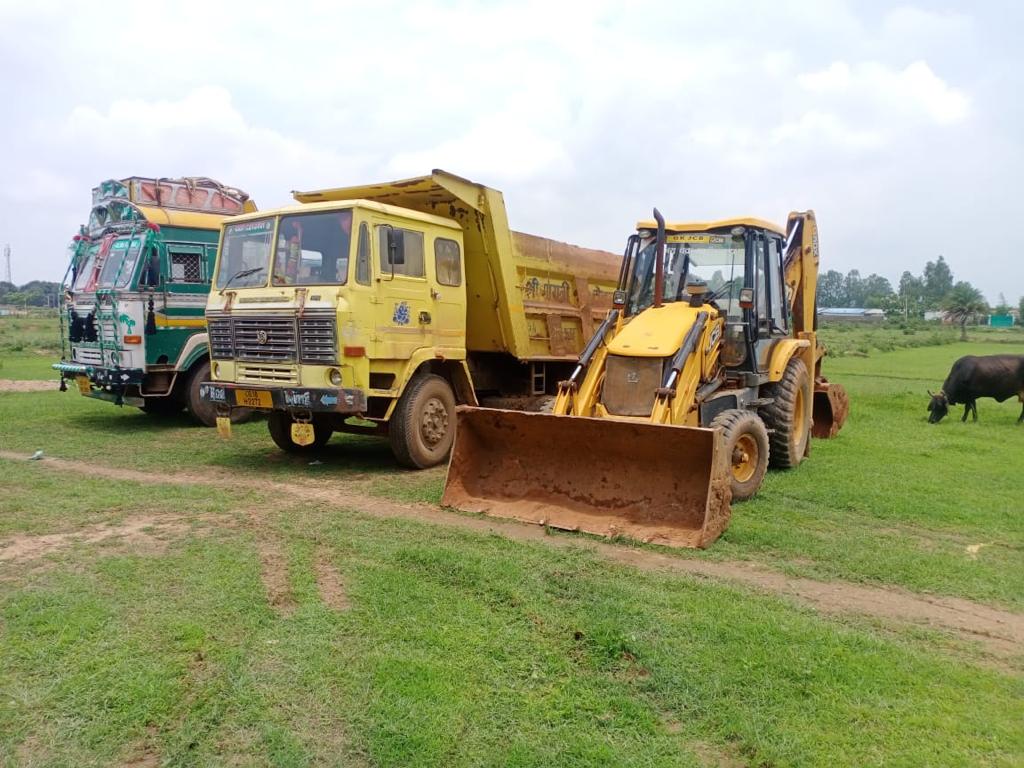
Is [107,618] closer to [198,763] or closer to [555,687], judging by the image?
[198,763]

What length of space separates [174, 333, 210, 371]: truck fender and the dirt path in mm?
4827

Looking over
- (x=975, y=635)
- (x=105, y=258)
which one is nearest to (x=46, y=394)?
(x=105, y=258)

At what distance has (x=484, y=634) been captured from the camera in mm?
4266

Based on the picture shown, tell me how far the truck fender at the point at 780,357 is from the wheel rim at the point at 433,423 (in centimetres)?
357

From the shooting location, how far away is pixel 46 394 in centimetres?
1606

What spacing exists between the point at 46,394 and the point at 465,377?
10.9m

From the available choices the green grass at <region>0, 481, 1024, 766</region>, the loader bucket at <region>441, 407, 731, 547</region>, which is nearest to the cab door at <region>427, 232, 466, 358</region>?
the loader bucket at <region>441, 407, 731, 547</region>

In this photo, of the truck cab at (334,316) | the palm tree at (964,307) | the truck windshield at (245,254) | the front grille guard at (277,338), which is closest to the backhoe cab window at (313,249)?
the truck cab at (334,316)

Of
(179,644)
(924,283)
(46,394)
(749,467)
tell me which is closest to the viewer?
(179,644)

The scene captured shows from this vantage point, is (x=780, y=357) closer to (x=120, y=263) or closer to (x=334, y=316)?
(x=334, y=316)

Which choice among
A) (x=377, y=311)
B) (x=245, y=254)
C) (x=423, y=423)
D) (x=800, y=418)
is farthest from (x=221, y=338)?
(x=800, y=418)

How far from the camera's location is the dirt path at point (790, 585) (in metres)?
4.54

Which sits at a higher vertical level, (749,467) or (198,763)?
(749,467)

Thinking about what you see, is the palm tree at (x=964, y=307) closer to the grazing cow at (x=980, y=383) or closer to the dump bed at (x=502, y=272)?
the grazing cow at (x=980, y=383)
